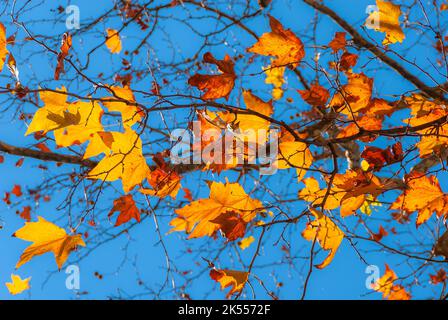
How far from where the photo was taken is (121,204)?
6.13 ft

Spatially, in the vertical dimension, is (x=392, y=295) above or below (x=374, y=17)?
below

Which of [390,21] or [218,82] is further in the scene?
[390,21]

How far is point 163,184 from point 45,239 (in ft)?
1.56

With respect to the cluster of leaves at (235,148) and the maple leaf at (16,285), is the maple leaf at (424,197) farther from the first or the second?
the maple leaf at (16,285)

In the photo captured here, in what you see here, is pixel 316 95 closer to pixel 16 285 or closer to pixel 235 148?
pixel 235 148

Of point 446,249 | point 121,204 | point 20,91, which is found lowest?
point 446,249

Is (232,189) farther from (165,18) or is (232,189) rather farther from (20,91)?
(165,18)

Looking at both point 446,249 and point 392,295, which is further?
point 392,295

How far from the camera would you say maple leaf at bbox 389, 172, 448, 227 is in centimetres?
177

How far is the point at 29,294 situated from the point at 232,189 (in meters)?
2.70

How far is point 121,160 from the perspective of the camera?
1517mm

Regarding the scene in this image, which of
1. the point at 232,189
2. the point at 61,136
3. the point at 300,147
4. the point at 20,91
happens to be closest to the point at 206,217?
the point at 232,189

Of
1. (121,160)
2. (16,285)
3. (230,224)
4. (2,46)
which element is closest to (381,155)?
(230,224)

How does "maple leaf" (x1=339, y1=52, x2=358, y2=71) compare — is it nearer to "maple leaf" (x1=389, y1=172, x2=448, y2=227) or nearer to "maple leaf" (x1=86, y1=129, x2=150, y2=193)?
"maple leaf" (x1=389, y1=172, x2=448, y2=227)
